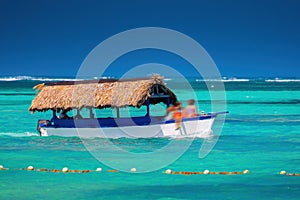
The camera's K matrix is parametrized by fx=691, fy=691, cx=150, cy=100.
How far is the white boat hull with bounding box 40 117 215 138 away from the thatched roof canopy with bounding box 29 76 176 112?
3.06 ft

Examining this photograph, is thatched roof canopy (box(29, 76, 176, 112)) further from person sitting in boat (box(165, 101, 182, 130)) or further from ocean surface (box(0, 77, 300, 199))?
ocean surface (box(0, 77, 300, 199))

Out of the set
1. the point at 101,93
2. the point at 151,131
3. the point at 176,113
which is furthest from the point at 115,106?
the point at 176,113

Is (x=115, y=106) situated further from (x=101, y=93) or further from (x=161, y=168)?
(x=161, y=168)

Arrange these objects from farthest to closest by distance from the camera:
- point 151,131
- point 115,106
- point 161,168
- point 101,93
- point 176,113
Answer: point 101,93, point 115,106, point 151,131, point 176,113, point 161,168

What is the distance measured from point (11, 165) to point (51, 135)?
6.68 m

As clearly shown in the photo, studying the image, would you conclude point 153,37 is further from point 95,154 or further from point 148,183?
point 148,183

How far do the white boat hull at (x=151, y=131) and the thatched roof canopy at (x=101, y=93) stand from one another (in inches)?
36.7

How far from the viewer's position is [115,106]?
26.0 m

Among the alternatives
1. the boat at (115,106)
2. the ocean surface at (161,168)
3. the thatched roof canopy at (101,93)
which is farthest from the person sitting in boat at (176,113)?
the thatched roof canopy at (101,93)

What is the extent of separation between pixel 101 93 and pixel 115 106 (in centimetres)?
105

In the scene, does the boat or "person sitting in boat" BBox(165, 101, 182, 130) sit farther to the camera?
the boat

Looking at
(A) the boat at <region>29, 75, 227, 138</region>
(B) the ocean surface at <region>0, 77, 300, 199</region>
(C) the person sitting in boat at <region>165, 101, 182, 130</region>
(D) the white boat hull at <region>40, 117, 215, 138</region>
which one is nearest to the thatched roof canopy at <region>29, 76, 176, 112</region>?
(A) the boat at <region>29, 75, 227, 138</region>

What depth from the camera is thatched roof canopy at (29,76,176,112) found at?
25.7m

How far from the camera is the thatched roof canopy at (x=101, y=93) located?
84.2 ft
